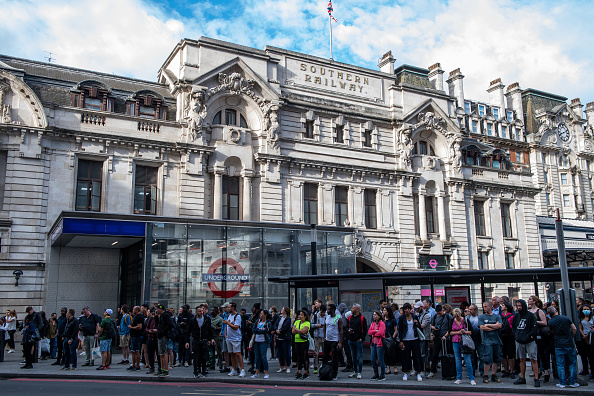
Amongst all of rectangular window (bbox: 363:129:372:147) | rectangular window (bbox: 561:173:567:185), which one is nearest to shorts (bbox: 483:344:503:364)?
rectangular window (bbox: 363:129:372:147)

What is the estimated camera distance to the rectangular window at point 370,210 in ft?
121

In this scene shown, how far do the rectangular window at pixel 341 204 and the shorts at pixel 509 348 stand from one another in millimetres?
20484

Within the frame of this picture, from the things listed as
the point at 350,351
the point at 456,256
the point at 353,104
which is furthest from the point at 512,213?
the point at 350,351

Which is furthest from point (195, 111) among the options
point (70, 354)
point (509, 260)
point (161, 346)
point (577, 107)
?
point (577, 107)

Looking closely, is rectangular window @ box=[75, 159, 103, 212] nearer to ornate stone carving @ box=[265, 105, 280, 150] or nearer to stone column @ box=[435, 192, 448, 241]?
ornate stone carving @ box=[265, 105, 280, 150]

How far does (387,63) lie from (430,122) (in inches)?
249

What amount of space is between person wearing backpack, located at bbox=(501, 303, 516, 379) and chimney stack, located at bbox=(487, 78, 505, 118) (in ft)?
179

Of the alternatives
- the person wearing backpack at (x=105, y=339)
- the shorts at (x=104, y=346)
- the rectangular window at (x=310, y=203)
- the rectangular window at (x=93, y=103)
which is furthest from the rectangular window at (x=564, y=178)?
the shorts at (x=104, y=346)

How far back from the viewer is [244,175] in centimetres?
3228

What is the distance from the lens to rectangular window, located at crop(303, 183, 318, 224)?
1362 inches

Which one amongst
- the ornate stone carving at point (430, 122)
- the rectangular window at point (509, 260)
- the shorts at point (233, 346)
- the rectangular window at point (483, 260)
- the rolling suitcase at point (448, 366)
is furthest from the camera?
the rectangular window at point (509, 260)

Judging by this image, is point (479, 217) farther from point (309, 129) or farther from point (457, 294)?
point (457, 294)

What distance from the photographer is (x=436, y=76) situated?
185 ft

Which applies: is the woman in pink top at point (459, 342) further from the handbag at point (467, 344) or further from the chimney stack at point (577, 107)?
the chimney stack at point (577, 107)
